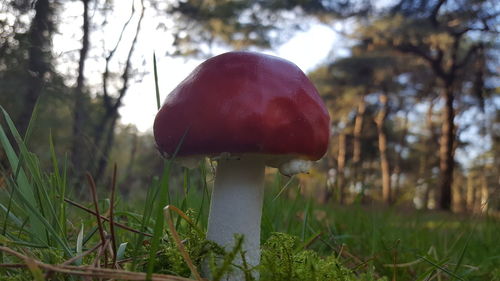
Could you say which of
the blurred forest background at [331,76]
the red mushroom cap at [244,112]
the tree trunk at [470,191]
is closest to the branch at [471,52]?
the blurred forest background at [331,76]

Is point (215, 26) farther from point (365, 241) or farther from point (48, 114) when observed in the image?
point (365, 241)

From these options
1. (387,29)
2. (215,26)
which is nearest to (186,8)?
(215,26)

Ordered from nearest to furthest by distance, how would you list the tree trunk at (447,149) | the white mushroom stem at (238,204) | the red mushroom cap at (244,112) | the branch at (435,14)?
the red mushroom cap at (244,112) → the white mushroom stem at (238,204) → the branch at (435,14) → the tree trunk at (447,149)

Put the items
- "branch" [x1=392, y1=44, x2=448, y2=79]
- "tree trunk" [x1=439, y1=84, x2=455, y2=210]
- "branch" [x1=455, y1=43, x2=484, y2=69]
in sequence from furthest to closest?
"branch" [x1=392, y1=44, x2=448, y2=79], "branch" [x1=455, y1=43, x2=484, y2=69], "tree trunk" [x1=439, y1=84, x2=455, y2=210]

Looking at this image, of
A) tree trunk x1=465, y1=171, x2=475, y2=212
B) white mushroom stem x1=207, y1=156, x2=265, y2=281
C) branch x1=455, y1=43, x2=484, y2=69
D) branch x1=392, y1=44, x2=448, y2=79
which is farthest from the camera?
tree trunk x1=465, y1=171, x2=475, y2=212

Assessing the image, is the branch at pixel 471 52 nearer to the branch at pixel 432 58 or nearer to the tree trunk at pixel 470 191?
the branch at pixel 432 58

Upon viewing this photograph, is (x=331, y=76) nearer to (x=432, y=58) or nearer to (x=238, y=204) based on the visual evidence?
(x=432, y=58)

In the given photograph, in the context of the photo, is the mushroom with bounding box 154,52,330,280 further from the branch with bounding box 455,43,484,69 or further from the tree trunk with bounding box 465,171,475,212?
the tree trunk with bounding box 465,171,475,212

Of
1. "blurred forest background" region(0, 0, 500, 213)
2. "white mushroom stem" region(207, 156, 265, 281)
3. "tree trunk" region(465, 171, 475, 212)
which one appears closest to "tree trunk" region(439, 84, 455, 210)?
"blurred forest background" region(0, 0, 500, 213)
